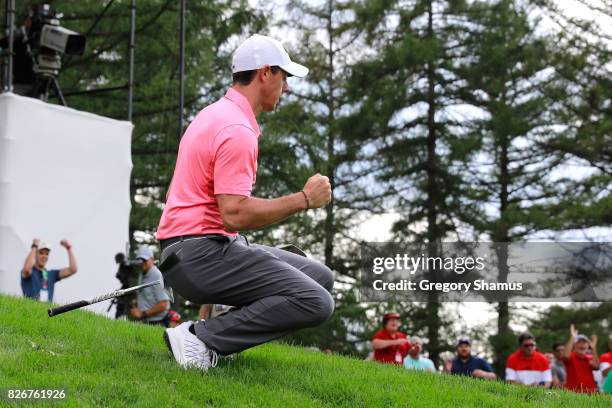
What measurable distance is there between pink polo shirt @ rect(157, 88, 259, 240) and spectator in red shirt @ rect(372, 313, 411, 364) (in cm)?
525

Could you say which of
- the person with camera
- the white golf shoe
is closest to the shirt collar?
the white golf shoe

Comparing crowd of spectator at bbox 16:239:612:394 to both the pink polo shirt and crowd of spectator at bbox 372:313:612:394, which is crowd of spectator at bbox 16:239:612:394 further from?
the pink polo shirt

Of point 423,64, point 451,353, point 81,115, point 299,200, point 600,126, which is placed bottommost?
point 451,353

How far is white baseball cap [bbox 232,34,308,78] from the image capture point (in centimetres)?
468

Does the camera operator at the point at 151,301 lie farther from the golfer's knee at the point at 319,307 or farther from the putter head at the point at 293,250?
the golfer's knee at the point at 319,307

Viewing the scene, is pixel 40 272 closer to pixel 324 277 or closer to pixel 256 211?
pixel 324 277

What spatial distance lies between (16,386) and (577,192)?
18818mm

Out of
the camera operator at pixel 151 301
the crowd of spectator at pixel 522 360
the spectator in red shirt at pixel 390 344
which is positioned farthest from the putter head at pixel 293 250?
the camera operator at pixel 151 301

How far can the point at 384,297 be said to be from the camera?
840 inches

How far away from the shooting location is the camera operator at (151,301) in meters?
10.2

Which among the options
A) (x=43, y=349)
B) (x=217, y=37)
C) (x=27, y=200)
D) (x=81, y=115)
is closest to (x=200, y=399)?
(x=43, y=349)

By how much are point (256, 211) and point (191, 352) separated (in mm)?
873

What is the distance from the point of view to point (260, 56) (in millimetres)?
4684

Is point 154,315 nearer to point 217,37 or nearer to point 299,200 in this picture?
point 299,200
